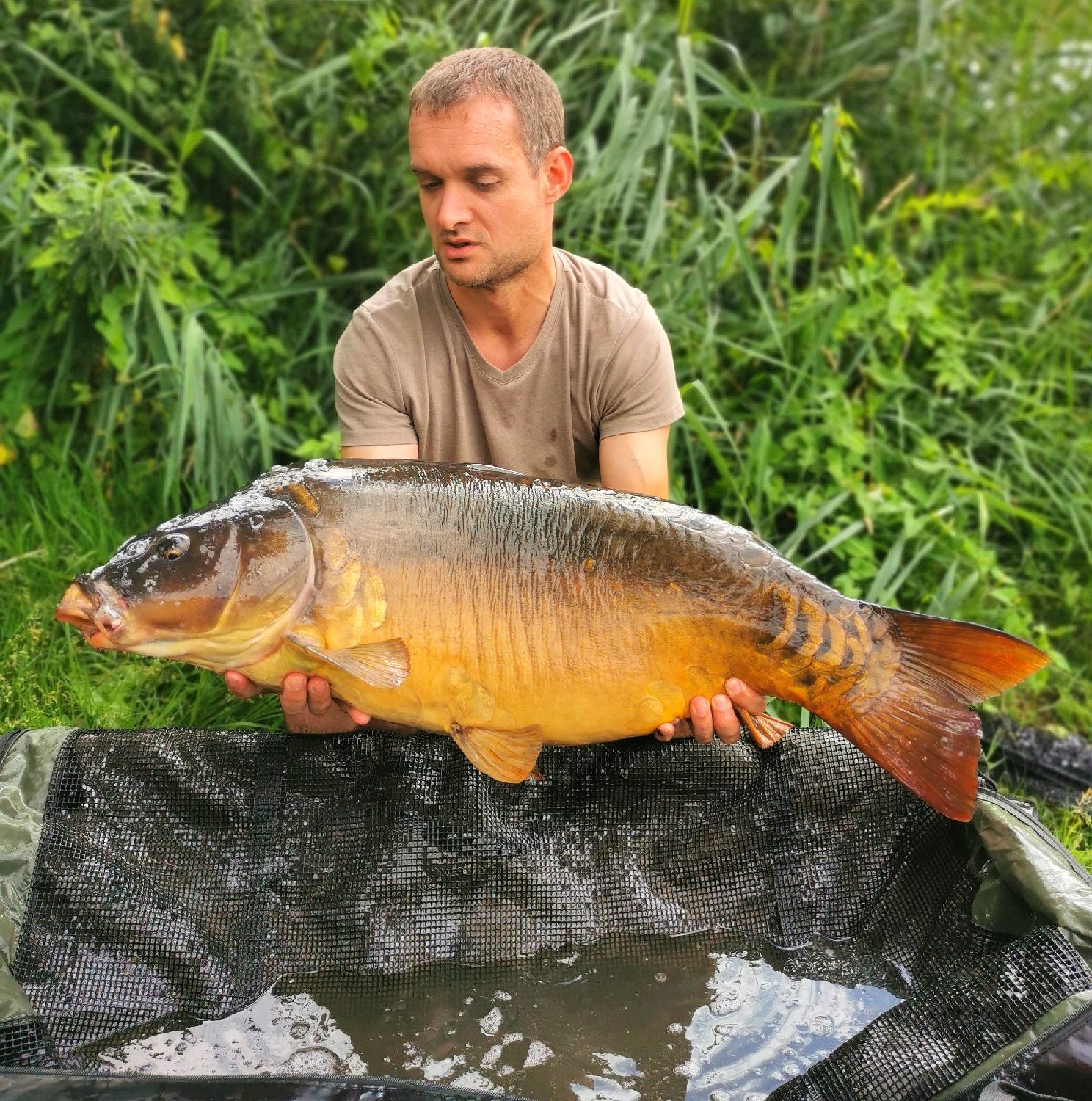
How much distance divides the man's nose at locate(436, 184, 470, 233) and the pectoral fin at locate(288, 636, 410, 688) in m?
0.78

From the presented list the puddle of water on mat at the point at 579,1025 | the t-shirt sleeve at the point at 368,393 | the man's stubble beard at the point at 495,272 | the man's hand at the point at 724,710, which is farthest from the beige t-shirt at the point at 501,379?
the puddle of water on mat at the point at 579,1025

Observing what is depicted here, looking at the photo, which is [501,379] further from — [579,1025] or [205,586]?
[579,1025]

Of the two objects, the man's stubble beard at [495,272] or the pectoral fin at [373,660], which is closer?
the pectoral fin at [373,660]

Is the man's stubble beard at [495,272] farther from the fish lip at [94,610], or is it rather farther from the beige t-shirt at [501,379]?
the fish lip at [94,610]

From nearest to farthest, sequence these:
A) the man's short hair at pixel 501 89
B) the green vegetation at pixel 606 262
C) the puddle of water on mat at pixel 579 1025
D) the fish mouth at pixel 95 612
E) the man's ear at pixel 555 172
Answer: the fish mouth at pixel 95 612 → the puddle of water on mat at pixel 579 1025 → the man's short hair at pixel 501 89 → the man's ear at pixel 555 172 → the green vegetation at pixel 606 262

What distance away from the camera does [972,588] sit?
114 inches

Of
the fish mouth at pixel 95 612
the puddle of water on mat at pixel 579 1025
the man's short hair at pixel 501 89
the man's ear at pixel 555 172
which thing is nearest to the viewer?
the fish mouth at pixel 95 612

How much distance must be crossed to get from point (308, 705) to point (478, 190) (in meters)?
0.94

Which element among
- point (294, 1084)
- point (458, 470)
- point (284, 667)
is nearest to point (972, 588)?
point (458, 470)

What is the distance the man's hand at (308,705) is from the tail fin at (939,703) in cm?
80

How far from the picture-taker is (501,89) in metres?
2.10

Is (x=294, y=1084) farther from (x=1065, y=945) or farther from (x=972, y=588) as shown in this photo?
(x=972, y=588)

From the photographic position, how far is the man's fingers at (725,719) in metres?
1.85

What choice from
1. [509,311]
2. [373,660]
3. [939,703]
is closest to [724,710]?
[939,703]
